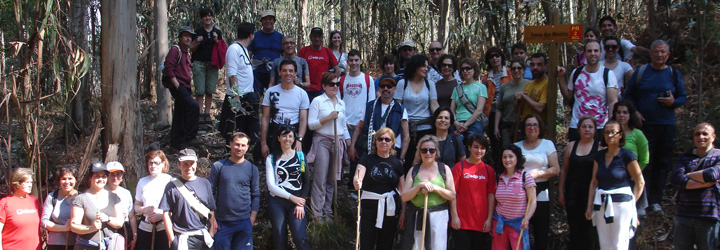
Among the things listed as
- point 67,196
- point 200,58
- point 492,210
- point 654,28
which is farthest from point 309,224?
point 654,28

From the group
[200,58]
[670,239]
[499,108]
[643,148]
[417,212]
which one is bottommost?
[670,239]

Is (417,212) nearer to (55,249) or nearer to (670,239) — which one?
(670,239)

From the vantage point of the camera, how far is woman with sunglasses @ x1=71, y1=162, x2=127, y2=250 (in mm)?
4723

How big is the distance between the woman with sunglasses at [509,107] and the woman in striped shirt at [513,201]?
1071 mm

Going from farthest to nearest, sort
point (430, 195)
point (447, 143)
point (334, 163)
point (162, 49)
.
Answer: point (162, 49) → point (334, 163) → point (447, 143) → point (430, 195)

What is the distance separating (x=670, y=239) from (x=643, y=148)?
1.31 metres

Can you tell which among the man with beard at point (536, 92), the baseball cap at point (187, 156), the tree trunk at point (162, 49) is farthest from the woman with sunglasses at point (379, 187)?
the tree trunk at point (162, 49)

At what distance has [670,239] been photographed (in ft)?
18.8

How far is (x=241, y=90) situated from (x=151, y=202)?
2.06 metres

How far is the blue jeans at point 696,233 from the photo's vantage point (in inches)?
185

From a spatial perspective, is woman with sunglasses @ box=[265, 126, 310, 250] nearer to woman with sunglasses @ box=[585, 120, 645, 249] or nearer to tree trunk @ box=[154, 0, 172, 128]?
woman with sunglasses @ box=[585, 120, 645, 249]

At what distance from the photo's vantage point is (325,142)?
19.3ft

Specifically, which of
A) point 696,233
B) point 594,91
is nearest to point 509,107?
point 594,91

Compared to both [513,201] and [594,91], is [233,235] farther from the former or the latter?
[594,91]
